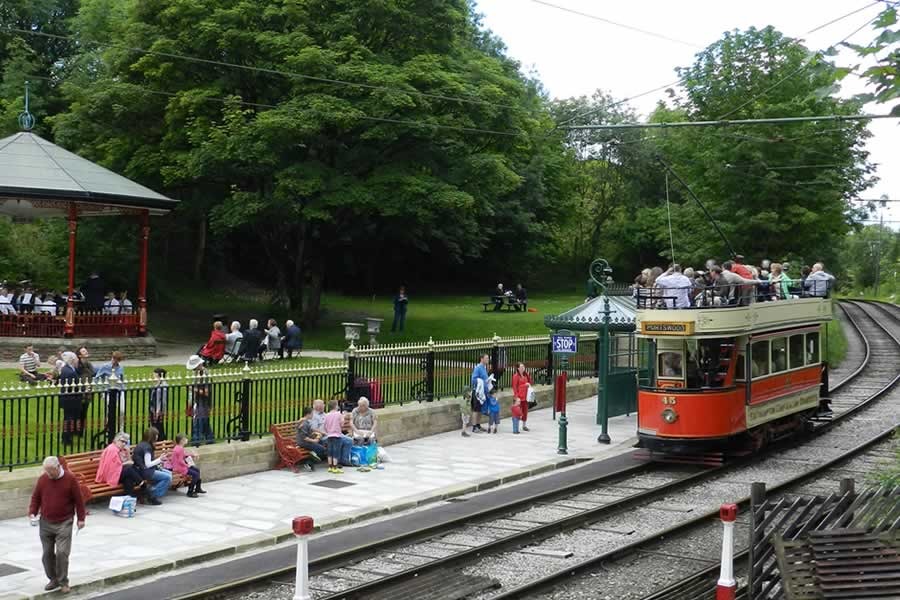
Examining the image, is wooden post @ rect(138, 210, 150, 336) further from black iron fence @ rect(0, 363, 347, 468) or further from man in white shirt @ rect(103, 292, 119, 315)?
black iron fence @ rect(0, 363, 347, 468)

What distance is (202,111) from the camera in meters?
35.4

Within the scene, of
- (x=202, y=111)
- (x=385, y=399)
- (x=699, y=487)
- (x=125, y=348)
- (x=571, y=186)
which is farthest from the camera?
(x=571, y=186)

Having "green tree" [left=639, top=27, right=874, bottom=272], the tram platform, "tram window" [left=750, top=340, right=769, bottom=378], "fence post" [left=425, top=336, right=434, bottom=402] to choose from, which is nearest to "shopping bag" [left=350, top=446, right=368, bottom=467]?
the tram platform

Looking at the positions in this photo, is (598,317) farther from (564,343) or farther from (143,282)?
(143,282)

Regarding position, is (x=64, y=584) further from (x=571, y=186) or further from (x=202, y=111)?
(x=571, y=186)

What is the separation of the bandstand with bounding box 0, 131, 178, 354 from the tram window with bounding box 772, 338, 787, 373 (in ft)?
62.9

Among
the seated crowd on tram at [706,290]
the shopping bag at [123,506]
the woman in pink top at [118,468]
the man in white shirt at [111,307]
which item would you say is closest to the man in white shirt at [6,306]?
the man in white shirt at [111,307]

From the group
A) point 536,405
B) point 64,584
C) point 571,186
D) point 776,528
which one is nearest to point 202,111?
point 536,405

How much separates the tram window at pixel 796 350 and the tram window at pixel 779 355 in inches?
13.7

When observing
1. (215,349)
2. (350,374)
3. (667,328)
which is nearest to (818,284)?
(667,328)

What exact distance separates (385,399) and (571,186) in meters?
49.7

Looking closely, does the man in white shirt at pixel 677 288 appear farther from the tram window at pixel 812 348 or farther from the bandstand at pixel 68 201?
the bandstand at pixel 68 201

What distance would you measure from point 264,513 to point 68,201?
17.7 metres

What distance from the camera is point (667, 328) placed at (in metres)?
18.6
